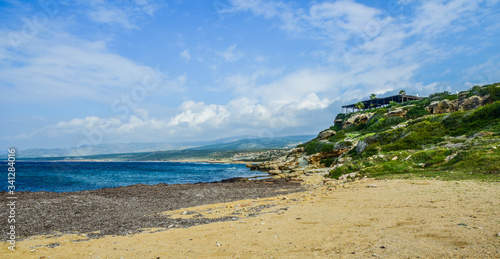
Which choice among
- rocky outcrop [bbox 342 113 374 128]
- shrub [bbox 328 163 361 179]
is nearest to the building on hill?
rocky outcrop [bbox 342 113 374 128]

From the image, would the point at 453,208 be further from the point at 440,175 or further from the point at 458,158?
the point at 458,158

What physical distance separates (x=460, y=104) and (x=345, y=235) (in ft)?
169

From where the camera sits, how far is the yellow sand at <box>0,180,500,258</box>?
18.4ft

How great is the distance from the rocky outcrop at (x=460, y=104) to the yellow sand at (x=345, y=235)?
40030mm

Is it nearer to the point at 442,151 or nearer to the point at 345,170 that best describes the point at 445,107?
the point at 442,151

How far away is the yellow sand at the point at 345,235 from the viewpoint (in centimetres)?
561

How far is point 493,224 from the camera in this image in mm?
6293

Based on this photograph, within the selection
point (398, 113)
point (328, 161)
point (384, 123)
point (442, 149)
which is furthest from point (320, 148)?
point (442, 149)

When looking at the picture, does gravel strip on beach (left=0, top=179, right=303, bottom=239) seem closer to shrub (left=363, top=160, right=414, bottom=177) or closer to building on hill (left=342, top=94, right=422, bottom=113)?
shrub (left=363, top=160, right=414, bottom=177)

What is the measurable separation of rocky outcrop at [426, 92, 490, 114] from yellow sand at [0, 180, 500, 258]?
40030mm

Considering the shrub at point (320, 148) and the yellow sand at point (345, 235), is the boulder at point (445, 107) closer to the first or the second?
the shrub at point (320, 148)

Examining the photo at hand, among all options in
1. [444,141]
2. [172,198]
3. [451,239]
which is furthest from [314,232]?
[444,141]

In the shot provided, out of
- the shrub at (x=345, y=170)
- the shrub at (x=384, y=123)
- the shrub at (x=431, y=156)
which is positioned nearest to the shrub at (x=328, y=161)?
the shrub at (x=384, y=123)

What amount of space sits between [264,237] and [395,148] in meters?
26.4
